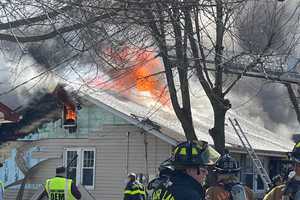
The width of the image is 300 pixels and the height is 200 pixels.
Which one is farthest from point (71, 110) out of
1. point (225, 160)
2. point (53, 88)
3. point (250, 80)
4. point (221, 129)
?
point (225, 160)

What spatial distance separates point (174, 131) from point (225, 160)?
10.5m

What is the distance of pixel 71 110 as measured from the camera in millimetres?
19531

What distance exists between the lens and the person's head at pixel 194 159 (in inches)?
191

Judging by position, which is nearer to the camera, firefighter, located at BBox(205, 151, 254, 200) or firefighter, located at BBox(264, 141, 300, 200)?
firefighter, located at BBox(264, 141, 300, 200)

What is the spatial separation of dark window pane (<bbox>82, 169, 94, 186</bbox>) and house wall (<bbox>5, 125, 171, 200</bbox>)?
11.0 inches

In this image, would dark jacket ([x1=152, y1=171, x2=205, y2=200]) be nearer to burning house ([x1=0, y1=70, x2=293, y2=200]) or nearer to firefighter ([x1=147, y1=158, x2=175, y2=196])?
firefighter ([x1=147, y1=158, x2=175, y2=196])

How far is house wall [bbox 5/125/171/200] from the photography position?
18719 mm

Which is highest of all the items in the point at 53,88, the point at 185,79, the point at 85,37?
the point at 53,88

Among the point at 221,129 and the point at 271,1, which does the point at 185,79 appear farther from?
the point at 271,1

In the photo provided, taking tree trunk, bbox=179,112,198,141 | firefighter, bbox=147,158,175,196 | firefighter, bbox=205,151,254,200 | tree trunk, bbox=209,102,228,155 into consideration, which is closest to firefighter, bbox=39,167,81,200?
tree trunk, bbox=179,112,198,141

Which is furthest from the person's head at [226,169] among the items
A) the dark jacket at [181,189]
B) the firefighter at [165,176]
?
the dark jacket at [181,189]

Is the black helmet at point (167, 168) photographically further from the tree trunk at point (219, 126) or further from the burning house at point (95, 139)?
the burning house at point (95, 139)

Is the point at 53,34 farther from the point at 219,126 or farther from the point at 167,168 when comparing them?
the point at 219,126

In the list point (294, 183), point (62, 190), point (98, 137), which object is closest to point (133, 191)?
point (62, 190)
